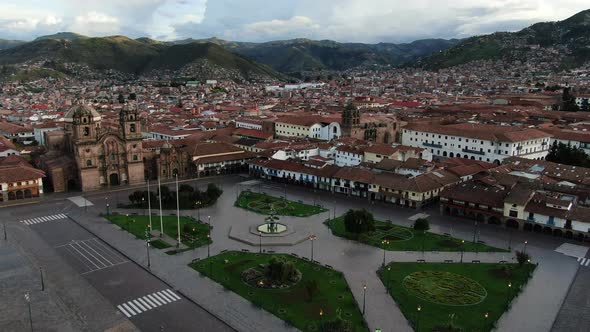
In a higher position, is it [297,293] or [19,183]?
[19,183]

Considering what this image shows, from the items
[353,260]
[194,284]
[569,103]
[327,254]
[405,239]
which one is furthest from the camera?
[569,103]

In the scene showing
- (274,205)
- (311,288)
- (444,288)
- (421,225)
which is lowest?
(444,288)

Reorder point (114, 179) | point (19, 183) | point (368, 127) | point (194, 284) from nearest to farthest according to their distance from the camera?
point (194, 284)
point (19, 183)
point (114, 179)
point (368, 127)

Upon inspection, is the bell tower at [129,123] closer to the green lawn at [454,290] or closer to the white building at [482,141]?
the green lawn at [454,290]

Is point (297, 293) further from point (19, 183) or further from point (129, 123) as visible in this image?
point (19, 183)

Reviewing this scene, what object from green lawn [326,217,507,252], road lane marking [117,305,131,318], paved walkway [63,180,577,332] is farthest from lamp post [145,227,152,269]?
green lawn [326,217,507,252]

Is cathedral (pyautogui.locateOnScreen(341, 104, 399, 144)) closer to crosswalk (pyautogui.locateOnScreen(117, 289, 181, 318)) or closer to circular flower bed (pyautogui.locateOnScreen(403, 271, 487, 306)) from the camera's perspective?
circular flower bed (pyautogui.locateOnScreen(403, 271, 487, 306))

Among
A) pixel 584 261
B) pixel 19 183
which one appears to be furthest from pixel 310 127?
pixel 584 261
